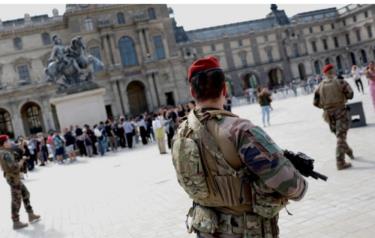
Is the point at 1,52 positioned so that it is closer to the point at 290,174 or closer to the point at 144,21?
the point at 144,21

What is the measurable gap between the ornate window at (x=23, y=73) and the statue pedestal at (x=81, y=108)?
33.9 metres

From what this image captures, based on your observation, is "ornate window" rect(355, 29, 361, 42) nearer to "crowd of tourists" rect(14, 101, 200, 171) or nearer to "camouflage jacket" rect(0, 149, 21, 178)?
"crowd of tourists" rect(14, 101, 200, 171)

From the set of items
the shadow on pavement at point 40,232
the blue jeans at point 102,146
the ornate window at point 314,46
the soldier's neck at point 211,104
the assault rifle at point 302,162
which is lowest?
the shadow on pavement at point 40,232

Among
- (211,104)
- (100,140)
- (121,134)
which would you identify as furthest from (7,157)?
(121,134)

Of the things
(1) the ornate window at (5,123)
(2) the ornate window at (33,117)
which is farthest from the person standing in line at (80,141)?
(1) the ornate window at (5,123)

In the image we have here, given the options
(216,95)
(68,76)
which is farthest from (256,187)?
(68,76)

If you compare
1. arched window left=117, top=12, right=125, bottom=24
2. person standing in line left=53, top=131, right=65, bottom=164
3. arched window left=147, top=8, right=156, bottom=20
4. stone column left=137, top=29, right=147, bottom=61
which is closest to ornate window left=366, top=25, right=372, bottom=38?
arched window left=147, top=8, right=156, bottom=20

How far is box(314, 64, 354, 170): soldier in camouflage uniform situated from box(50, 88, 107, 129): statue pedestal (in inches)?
676

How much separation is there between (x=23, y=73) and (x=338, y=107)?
52733 millimetres

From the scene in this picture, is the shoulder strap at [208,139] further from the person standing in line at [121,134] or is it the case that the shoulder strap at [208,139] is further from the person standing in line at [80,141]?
the person standing in line at [121,134]

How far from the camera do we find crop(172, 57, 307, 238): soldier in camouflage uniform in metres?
2.52

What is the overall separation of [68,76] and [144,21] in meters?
32.3

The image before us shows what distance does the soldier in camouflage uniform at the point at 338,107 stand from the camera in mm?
7574

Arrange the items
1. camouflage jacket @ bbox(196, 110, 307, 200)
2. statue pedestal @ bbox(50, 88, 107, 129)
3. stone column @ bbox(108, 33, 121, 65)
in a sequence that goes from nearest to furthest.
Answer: camouflage jacket @ bbox(196, 110, 307, 200)
statue pedestal @ bbox(50, 88, 107, 129)
stone column @ bbox(108, 33, 121, 65)
